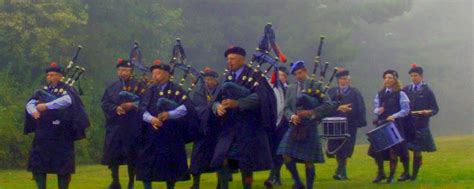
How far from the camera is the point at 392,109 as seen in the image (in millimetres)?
Answer: 13938

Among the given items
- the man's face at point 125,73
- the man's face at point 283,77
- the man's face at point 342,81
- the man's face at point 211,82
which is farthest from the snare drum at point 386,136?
the man's face at point 125,73

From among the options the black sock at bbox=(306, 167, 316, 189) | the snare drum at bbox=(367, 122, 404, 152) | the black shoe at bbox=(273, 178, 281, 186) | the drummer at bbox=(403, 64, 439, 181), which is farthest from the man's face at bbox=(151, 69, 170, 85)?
the drummer at bbox=(403, 64, 439, 181)

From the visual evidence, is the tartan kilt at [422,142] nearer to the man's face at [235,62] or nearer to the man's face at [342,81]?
the man's face at [342,81]

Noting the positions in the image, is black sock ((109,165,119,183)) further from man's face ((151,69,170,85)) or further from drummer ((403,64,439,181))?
drummer ((403,64,439,181))

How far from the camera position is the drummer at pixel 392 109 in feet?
45.2

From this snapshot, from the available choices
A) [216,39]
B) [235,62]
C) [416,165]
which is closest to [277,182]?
[416,165]

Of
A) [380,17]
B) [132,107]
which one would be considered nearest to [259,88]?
[132,107]

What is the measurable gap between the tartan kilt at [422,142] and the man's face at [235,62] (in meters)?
5.11

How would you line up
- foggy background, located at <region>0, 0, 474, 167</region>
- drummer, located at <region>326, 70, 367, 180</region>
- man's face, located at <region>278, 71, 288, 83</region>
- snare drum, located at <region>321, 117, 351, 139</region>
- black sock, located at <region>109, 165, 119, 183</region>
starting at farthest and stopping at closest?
foggy background, located at <region>0, 0, 474, 167</region> < drummer, located at <region>326, 70, 367, 180</region> < man's face, located at <region>278, 71, 288, 83</region> < snare drum, located at <region>321, 117, 351, 139</region> < black sock, located at <region>109, 165, 119, 183</region>


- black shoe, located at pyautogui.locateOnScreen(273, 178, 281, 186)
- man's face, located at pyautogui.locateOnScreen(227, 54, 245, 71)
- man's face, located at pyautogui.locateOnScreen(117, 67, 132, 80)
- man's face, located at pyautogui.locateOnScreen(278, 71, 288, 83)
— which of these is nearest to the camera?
man's face, located at pyautogui.locateOnScreen(227, 54, 245, 71)

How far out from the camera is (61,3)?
93.9ft

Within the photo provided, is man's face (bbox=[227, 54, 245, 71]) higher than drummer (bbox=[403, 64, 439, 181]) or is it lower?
higher

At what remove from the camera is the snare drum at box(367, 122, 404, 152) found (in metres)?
13.7

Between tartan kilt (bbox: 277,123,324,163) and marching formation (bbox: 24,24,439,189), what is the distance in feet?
0.05
